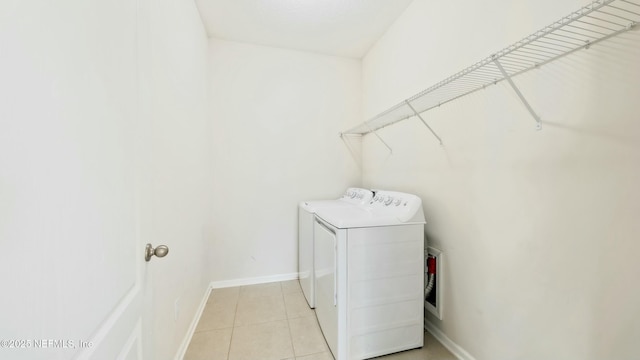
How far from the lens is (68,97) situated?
0.50 metres

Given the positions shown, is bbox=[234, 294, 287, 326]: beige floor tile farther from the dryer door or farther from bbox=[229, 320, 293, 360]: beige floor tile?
the dryer door

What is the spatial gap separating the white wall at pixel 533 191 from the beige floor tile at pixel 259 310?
1.30 metres

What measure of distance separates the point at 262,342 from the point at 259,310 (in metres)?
0.43

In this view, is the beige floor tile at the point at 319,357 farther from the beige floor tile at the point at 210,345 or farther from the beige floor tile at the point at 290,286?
the beige floor tile at the point at 290,286

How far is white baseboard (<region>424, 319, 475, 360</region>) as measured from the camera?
1.56m

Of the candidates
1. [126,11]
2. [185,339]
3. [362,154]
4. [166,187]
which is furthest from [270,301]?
[126,11]

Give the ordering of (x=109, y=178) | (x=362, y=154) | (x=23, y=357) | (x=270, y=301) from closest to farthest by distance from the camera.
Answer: (x=23, y=357), (x=109, y=178), (x=270, y=301), (x=362, y=154)

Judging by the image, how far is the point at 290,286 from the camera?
105 inches

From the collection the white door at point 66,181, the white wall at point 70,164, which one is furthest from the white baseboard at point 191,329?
the white door at point 66,181

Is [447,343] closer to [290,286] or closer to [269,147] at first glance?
[290,286]

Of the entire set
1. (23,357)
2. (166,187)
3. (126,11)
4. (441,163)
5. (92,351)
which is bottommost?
(92,351)

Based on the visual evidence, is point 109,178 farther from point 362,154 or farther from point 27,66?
point 362,154

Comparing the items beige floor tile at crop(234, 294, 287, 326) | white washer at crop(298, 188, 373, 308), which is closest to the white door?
beige floor tile at crop(234, 294, 287, 326)

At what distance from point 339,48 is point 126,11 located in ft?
Result: 7.87
